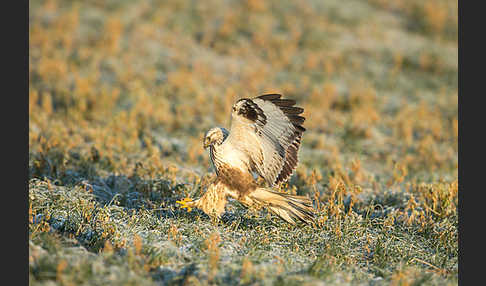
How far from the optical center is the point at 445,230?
467cm

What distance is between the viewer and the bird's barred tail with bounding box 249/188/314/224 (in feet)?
14.1

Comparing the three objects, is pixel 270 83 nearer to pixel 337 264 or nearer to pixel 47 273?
pixel 337 264

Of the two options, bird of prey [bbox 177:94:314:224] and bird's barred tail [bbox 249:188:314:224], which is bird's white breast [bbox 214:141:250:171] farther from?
bird's barred tail [bbox 249:188:314:224]

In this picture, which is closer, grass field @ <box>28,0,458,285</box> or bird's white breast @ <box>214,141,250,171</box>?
grass field @ <box>28,0,458,285</box>

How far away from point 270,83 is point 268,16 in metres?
3.42

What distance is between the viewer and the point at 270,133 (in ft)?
14.2

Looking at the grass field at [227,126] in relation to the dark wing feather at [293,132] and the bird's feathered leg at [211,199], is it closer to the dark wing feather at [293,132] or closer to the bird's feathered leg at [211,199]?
the bird's feathered leg at [211,199]

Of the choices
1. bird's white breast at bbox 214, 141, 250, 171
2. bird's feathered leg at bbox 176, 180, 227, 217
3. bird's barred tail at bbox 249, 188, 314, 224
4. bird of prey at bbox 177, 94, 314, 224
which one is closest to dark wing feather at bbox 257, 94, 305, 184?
bird of prey at bbox 177, 94, 314, 224

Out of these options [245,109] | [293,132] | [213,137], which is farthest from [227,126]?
[245,109]

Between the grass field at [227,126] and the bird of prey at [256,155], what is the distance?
239 mm

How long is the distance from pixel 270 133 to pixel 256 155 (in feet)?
0.78

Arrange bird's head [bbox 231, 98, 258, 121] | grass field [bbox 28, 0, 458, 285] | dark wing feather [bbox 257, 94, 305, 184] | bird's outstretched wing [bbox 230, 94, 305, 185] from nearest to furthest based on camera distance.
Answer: grass field [bbox 28, 0, 458, 285] < bird's head [bbox 231, 98, 258, 121] < bird's outstretched wing [bbox 230, 94, 305, 185] < dark wing feather [bbox 257, 94, 305, 184]

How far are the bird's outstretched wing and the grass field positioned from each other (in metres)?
0.55

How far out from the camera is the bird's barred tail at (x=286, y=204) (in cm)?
429
